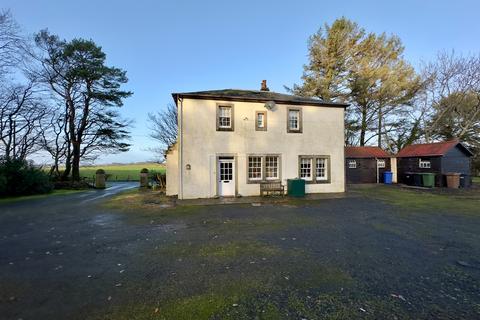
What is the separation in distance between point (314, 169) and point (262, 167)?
3.71 m

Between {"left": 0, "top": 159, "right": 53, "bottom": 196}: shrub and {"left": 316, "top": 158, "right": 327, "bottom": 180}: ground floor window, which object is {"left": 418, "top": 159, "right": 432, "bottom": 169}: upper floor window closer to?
{"left": 316, "top": 158, "right": 327, "bottom": 180}: ground floor window

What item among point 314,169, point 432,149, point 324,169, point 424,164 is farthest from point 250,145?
point 432,149

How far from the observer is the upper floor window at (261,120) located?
49.3 ft

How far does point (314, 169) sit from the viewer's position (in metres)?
15.8

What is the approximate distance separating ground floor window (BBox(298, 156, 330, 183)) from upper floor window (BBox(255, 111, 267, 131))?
10.7ft

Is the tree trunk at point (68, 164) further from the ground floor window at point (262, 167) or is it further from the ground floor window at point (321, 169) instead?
the ground floor window at point (321, 169)

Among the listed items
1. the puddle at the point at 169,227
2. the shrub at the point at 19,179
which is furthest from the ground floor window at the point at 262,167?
the shrub at the point at 19,179

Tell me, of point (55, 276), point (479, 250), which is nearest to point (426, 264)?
point (479, 250)

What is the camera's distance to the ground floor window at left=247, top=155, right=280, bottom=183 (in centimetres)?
1487

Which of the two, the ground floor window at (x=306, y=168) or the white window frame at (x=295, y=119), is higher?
the white window frame at (x=295, y=119)

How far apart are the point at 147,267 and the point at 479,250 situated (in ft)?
24.3

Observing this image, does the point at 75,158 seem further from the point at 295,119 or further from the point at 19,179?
the point at 295,119

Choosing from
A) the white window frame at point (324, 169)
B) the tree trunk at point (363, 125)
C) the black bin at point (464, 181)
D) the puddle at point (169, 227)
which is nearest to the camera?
the puddle at point (169, 227)

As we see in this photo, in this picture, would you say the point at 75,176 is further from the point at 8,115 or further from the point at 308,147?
the point at 308,147
